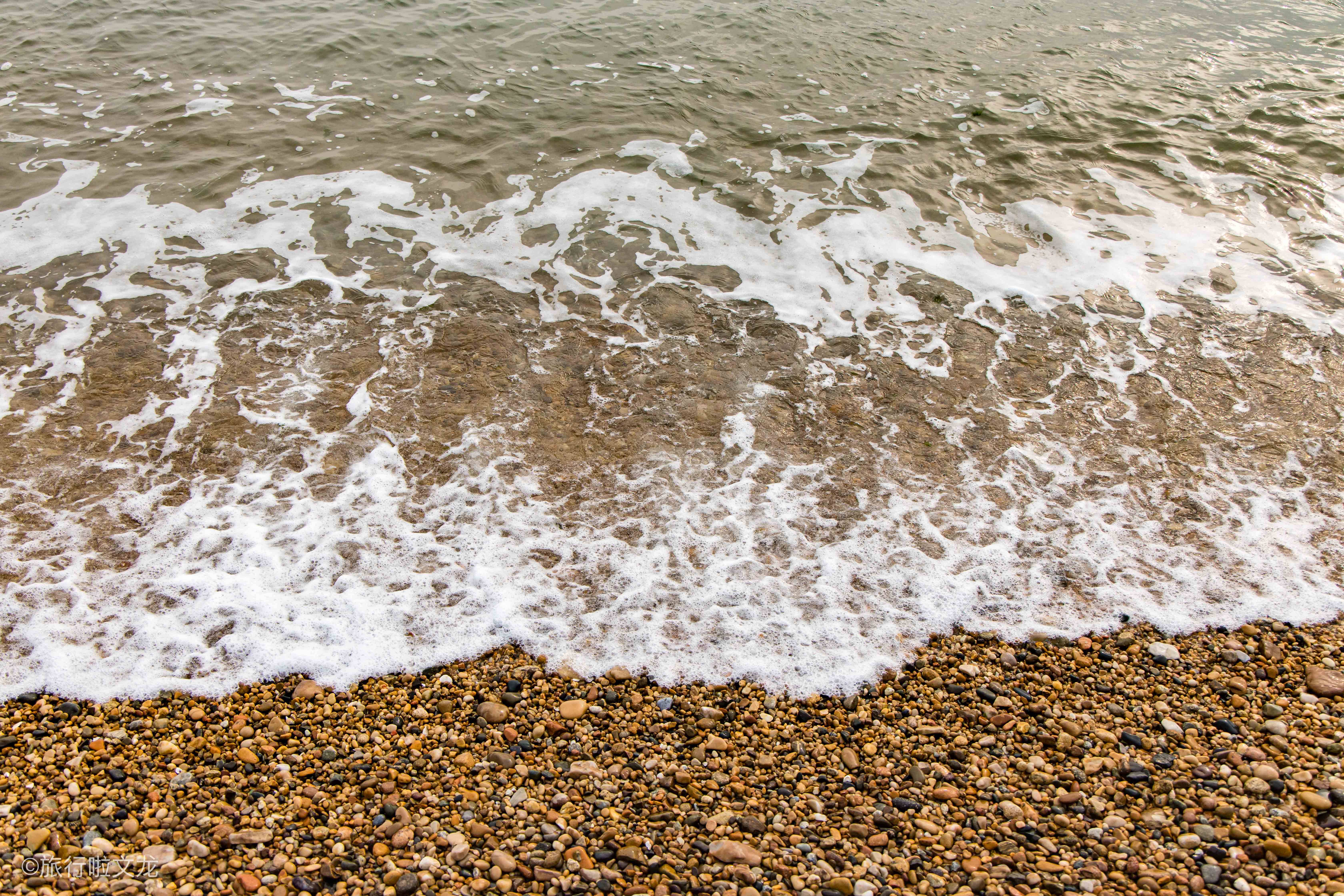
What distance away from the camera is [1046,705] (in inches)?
171

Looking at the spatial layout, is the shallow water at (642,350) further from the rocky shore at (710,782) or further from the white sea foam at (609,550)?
the rocky shore at (710,782)

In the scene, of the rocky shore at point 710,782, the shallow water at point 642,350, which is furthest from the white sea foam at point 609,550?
the rocky shore at point 710,782

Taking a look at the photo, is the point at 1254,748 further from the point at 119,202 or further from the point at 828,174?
the point at 119,202

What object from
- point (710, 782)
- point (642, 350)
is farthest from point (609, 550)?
point (642, 350)

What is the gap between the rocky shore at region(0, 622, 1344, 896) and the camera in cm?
345

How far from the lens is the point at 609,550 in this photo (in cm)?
541

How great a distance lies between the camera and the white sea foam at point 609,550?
4.70 m

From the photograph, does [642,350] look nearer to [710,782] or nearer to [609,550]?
[609,550]

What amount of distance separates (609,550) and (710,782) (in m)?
1.87

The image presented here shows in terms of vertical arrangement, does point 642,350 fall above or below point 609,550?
above

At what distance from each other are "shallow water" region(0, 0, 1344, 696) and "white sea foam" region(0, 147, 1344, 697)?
0.03 meters

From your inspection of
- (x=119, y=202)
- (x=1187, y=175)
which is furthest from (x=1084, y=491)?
(x=119, y=202)

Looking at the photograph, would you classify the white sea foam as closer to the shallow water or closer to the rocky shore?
the shallow water

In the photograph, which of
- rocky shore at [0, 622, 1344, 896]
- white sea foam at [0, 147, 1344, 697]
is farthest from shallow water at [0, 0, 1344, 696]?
rocky shore at [0, 622, 1344, 896]
